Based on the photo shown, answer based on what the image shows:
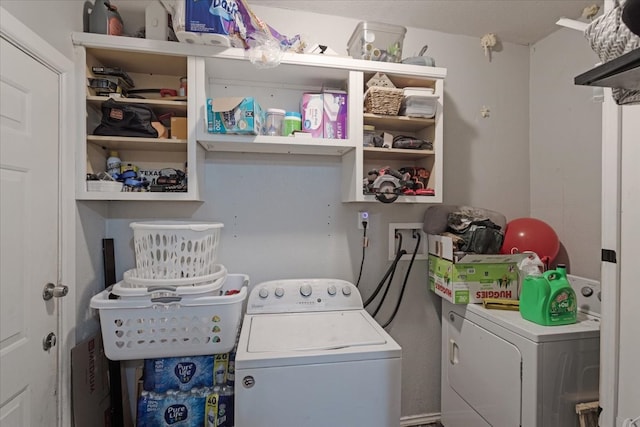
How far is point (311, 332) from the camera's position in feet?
4.84

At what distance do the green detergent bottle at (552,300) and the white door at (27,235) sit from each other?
2.11m

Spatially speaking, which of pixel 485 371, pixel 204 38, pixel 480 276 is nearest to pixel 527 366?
pixel 485 371

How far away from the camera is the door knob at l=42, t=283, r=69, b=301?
125 centimetres

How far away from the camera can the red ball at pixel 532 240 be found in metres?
1.78

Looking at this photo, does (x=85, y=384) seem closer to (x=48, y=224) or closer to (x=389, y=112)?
(x=48, y=224)

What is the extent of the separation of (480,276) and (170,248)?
63.7 inches

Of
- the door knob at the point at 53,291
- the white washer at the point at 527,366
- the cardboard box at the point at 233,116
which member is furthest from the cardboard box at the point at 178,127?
the white washer at the point at 527,366

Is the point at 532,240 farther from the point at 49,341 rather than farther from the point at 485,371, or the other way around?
the point at 49,341

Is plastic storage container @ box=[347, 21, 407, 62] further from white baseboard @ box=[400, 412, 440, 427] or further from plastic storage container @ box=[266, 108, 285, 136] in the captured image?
white baseboard @ box=[400, 412, 440, 427]

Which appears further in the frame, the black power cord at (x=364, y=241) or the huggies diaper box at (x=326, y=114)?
the black power cord at (x=364, y=241)

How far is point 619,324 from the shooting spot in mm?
1051

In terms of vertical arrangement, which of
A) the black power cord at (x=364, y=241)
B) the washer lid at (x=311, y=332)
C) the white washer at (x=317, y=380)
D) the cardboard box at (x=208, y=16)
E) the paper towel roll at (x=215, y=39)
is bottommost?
the white washer at (x=317, y=380)

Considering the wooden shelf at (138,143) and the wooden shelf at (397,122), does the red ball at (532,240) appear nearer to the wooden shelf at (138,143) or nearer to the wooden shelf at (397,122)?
the wooden shelf at (397,122)

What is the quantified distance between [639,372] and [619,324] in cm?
15
